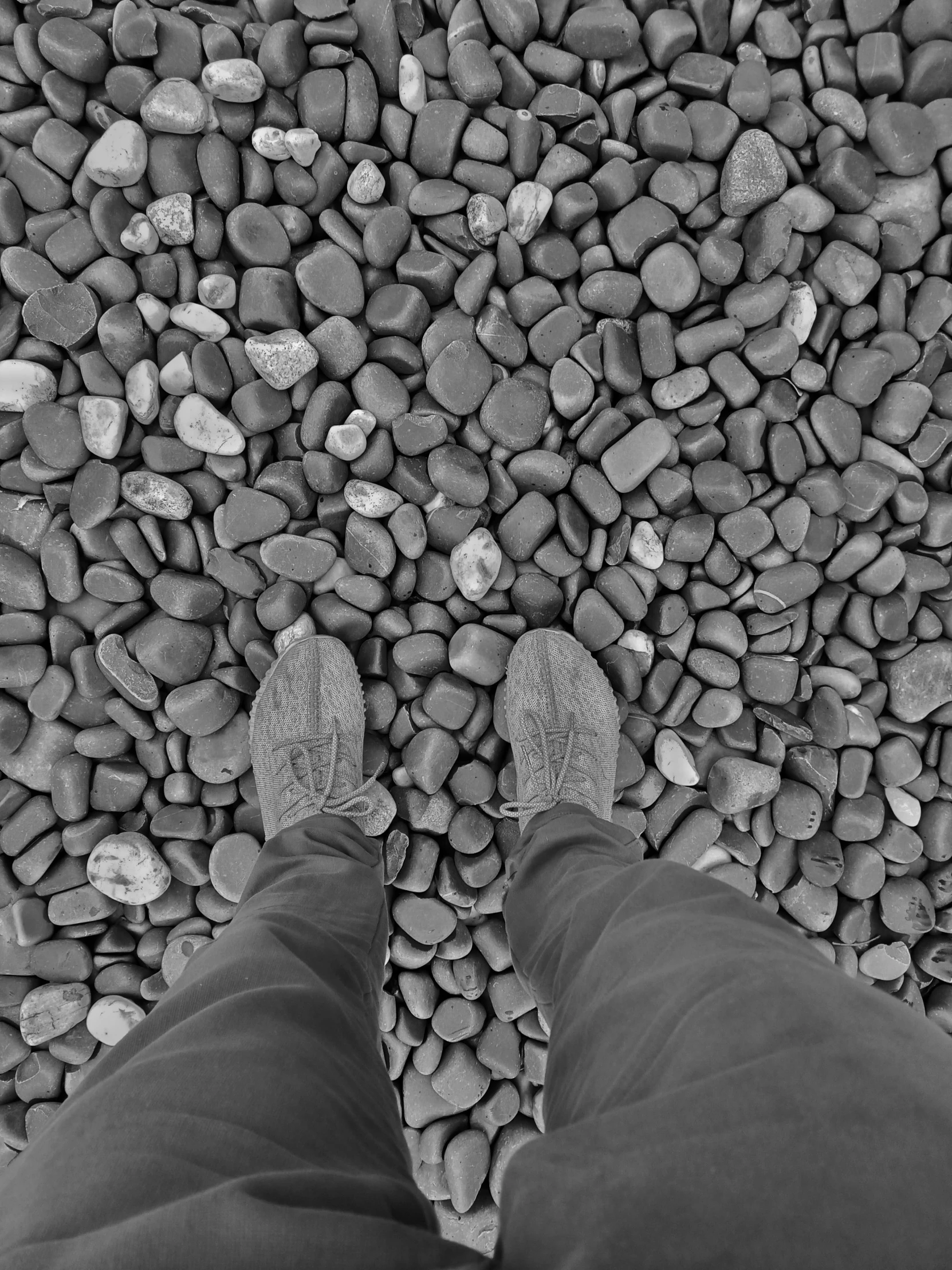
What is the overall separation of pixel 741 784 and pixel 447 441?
0.72m

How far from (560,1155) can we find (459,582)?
0.79 m

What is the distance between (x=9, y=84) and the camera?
110cm

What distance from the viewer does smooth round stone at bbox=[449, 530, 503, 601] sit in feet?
3.74

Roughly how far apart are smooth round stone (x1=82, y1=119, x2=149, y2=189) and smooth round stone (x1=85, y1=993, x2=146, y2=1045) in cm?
126

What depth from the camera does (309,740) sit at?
1111mm

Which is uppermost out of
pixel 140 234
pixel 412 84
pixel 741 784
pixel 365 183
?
pixel 412 84

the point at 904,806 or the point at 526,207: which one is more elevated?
the point at 526,207

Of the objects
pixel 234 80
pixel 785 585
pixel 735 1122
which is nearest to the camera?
pixel 735 1122

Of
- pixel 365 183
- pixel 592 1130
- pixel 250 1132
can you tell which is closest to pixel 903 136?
pixel 365 183

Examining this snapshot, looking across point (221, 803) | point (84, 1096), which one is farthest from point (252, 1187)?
point (221, 803)

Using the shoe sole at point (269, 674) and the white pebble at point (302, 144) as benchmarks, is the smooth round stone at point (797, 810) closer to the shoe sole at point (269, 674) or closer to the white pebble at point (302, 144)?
the shoe sole at point (269, 674)

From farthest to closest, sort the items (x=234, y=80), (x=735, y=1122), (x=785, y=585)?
(x=785, y=585), (x=234, y=80), (x=735, y=1122)

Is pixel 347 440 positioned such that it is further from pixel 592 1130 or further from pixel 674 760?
pixel 592 1130

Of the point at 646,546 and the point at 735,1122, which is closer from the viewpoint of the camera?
the point at 735,1122
